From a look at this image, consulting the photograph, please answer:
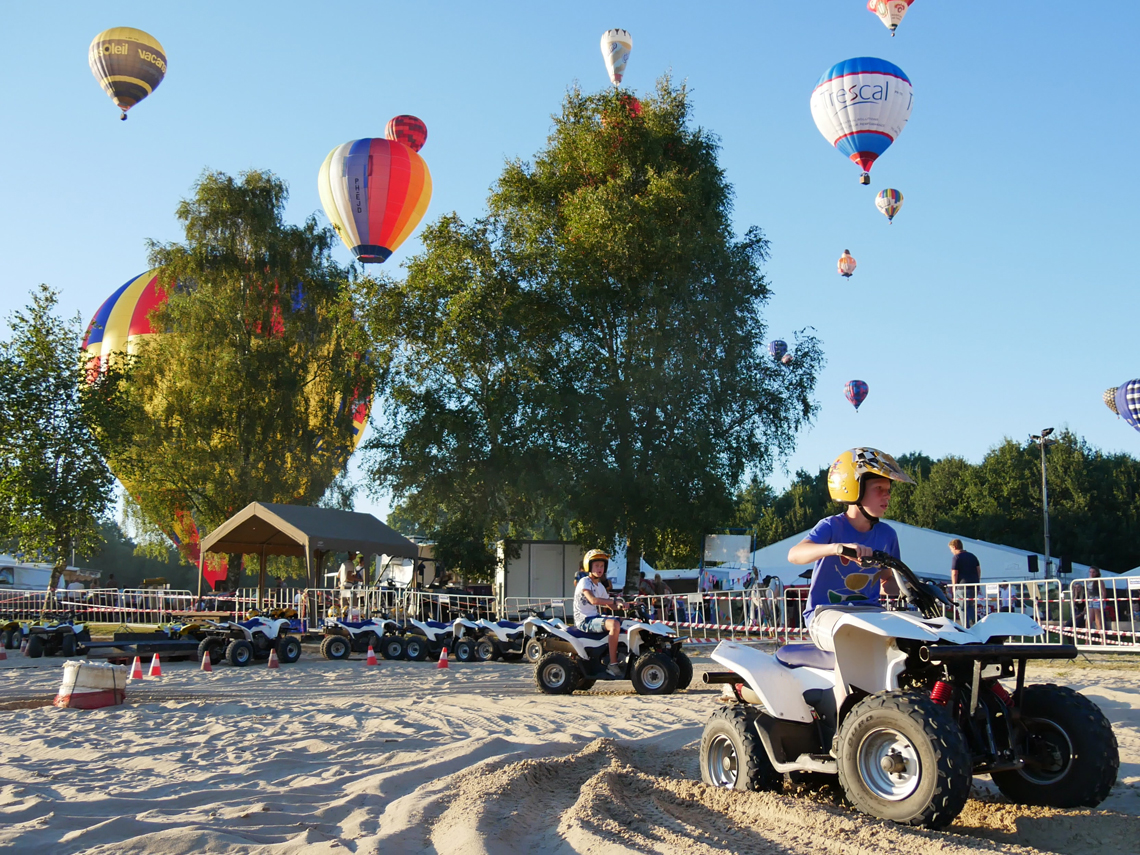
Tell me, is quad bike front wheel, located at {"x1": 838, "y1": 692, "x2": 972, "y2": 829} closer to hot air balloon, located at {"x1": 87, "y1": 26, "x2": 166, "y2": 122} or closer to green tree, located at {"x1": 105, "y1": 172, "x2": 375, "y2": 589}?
green tree, located at {"x1": 105, "y1": 172, "x2": 375, "y2": 589}

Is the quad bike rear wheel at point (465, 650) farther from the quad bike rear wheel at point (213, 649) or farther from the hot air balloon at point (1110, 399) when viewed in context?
the hot air balloon at point (1110, 399)

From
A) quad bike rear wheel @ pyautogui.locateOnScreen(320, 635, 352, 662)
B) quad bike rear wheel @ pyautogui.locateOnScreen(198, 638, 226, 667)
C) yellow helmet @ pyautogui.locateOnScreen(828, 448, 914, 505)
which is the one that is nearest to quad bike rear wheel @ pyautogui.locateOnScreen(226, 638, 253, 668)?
quad bike rear wheel @ pyautogui.locateOnScreen(198, 638, 226, 667)

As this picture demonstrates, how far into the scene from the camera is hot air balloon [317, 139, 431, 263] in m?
34.9

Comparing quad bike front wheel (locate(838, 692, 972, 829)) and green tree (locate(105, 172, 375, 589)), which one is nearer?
quad bike front wheel (locate(838, 692, 972, 829))

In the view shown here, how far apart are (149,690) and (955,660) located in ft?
35.6

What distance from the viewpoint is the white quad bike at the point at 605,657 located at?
11.7 meters

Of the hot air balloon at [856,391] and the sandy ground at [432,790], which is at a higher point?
the hot air balloon at [856,391]

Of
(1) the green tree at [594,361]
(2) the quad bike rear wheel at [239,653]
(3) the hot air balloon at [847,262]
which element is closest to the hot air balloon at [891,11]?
(1) the green tree at [594,361]

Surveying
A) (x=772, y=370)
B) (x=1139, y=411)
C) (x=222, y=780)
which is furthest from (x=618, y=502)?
(x=1139, y=411)

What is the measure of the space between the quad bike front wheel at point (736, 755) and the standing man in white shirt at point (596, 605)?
6463 millimetres

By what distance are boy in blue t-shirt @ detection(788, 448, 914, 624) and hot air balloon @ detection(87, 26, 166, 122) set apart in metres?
37.7

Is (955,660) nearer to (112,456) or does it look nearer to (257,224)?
(112,456)

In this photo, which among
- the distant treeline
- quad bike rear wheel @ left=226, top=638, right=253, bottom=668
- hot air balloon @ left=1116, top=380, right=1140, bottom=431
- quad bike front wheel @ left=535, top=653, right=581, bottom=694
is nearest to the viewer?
quad bike front wheel @ left=535, top=653, right=581, bottom=694

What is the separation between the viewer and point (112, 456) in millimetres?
32062
